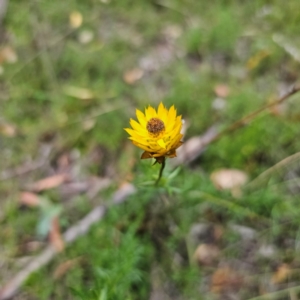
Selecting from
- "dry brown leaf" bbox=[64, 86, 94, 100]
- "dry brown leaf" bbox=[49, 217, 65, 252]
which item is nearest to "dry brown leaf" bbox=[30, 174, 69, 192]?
"dry brown leaf" bbox=[49, 217, 65, 252]

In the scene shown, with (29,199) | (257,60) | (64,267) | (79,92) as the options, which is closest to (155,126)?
(64,267)

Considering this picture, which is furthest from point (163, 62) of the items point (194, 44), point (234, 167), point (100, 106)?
point (234, 167)

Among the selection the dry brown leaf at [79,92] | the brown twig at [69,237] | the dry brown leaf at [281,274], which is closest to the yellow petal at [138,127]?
the brown twig at [69,237]

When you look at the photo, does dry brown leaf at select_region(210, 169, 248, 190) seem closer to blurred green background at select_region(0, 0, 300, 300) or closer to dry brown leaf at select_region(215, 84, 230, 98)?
blurred green background at select_region(0, 0, 300, 300)

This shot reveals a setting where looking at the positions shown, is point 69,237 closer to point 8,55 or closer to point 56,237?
point 56,237

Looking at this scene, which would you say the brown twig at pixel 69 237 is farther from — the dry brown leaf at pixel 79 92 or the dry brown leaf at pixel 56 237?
the dry brown leaf at pixel 79 92

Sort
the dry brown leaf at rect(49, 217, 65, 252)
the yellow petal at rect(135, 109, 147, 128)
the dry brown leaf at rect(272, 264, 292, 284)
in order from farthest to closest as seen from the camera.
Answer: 1. the dry brown leaf at rect(49, 217, 65, 252)
2. the dry brown leaf at rect(272, 264, 292, 284)
3. the yellow petal at rect(135, 109, 147, 128)
